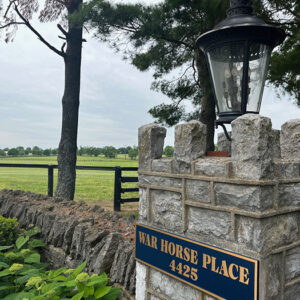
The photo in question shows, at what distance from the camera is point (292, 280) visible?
2123mm

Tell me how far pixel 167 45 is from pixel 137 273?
6314 mm

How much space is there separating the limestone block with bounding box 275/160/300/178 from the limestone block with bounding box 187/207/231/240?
453 millimetres

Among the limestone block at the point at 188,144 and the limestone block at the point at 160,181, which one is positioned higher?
the limestone block at the point at 188,144

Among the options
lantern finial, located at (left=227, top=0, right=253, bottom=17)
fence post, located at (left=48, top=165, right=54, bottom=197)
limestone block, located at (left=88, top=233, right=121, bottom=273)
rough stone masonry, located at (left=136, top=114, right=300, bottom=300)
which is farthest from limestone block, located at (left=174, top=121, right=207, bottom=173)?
fence post, located at (left=48, top=165, right=54, bottom=197)

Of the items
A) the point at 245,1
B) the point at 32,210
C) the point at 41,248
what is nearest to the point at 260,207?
the point at 245,1

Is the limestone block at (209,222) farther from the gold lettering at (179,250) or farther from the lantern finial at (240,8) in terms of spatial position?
the lantern finial at (240,8)

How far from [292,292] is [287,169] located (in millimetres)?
879

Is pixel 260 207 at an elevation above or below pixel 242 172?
below

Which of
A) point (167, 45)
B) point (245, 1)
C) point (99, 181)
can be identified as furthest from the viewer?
point (99, 181)

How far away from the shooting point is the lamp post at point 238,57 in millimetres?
2484

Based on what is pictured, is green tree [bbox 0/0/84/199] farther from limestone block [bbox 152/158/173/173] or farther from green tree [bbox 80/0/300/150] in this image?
limestone block [bbox 152/158/173/173]

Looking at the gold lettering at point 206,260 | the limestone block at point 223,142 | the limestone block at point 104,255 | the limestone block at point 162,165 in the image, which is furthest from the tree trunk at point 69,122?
the gold lettering at point 206,260

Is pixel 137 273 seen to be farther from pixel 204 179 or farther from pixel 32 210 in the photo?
pixel 32 210

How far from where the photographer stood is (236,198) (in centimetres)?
195
